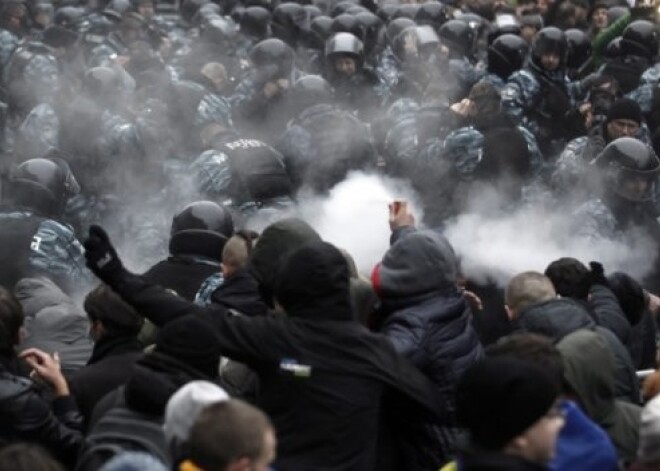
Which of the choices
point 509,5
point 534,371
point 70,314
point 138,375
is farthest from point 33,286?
point 509,5

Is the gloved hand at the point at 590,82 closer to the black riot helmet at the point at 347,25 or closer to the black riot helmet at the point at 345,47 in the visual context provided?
the black riot helmet at the point at 345,47

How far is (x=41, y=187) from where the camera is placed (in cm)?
816

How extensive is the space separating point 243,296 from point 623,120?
4.61 m

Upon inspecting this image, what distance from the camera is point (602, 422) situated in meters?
5.07

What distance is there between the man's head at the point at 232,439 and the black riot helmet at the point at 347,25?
36.0 ft

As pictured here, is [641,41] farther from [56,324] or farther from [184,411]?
[184,411]

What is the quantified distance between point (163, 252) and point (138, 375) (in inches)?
207

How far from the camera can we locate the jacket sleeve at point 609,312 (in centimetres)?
653

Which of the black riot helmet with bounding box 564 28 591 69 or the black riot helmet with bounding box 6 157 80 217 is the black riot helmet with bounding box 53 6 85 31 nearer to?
the black riot helmet with bounding box 564 28 591 69

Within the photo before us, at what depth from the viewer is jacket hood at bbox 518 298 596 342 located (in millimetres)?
5582

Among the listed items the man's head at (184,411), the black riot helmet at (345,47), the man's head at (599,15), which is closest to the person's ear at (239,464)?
the man's head at (184,411)

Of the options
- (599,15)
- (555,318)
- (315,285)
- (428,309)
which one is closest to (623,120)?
(555,318)

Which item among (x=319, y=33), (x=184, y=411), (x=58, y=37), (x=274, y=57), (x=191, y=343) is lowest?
(x=58, y=37)

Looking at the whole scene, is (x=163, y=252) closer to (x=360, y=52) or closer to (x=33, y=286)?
(x=33, y=286)
